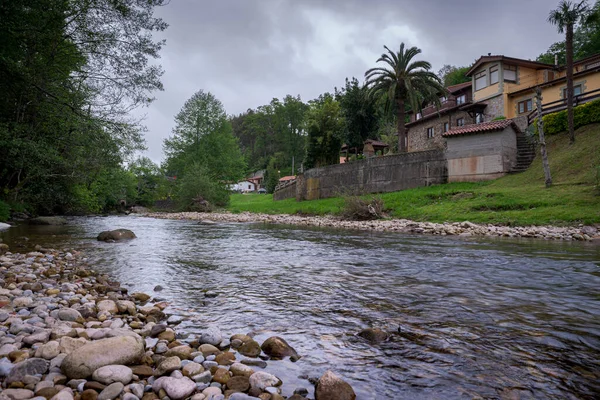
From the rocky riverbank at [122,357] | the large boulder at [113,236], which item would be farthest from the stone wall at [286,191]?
the rocky riverbank at [122,357]

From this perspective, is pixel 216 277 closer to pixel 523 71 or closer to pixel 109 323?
pixel 109 323

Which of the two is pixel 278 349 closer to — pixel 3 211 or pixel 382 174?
pixel 3 211

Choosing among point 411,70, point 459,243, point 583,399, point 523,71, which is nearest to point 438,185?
point 411,70

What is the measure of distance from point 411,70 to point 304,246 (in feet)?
84.7

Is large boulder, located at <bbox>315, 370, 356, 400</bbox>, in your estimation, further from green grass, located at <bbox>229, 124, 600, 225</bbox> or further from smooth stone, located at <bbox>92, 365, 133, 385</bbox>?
green grass, located at <bbox>229, 124, 600, 225</bbox>

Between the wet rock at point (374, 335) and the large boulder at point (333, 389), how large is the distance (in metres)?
1.04

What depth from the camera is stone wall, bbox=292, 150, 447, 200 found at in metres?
26.4

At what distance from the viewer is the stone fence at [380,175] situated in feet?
86.8

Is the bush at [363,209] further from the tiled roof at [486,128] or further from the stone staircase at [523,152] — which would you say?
the stone staircase at [523,152]

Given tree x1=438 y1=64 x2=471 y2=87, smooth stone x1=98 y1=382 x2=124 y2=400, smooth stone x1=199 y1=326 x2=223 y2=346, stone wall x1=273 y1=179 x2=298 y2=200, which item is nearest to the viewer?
smooth stone x1=98 y1=382 x2=124 y2=400

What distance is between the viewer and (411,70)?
103 ft

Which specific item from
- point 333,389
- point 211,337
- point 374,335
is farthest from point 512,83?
point 333,389

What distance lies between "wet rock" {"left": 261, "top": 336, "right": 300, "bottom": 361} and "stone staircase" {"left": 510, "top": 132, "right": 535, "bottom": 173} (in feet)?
81.3

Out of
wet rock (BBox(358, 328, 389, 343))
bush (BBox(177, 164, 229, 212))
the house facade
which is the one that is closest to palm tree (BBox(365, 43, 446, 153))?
the house facade
